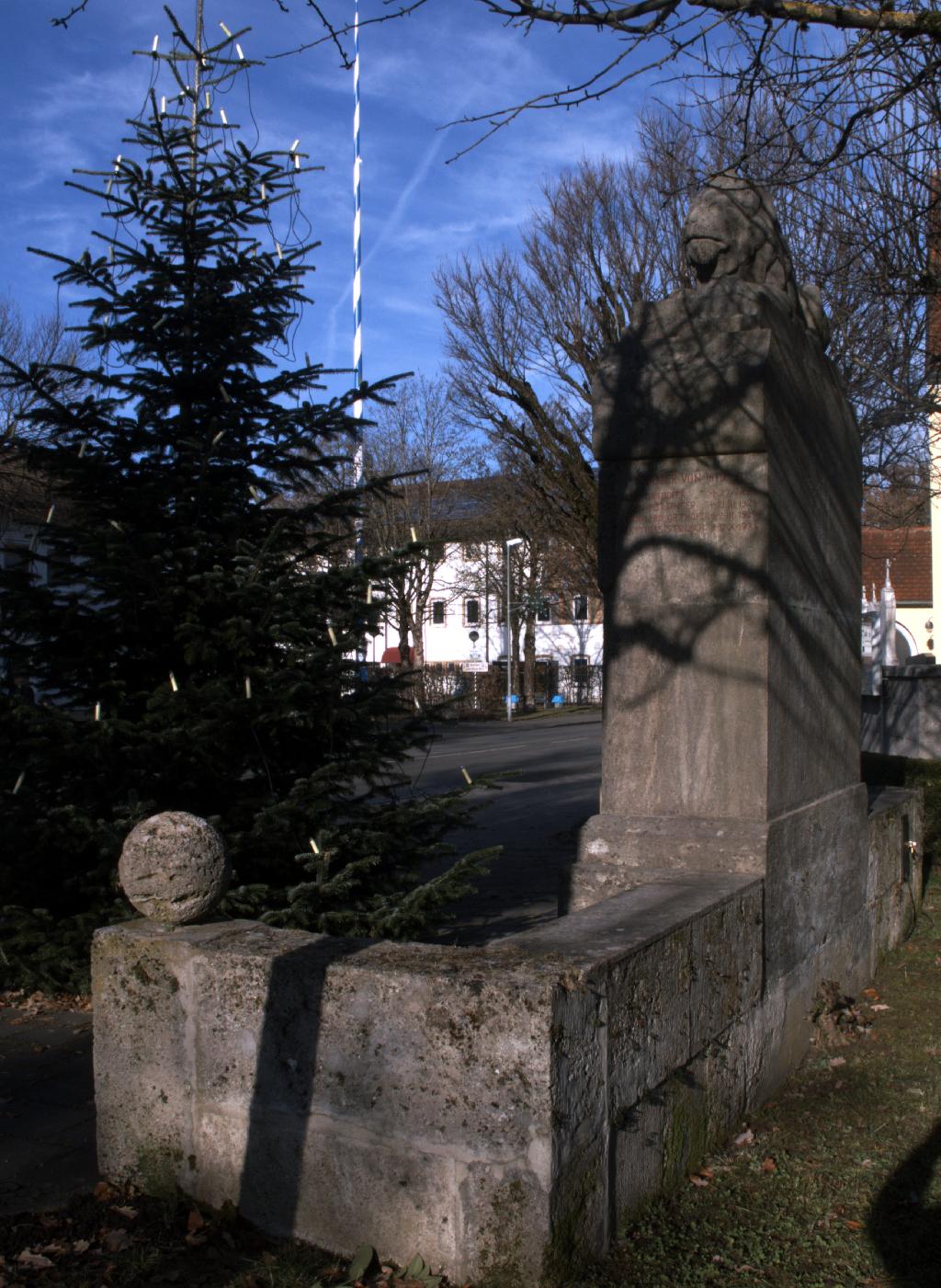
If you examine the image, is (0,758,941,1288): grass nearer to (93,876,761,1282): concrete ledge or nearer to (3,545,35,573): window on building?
(93,876,761,1282): concrete ledge

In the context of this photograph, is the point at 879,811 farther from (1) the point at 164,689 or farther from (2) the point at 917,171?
(2) the point at 917,171

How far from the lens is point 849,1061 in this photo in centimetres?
510

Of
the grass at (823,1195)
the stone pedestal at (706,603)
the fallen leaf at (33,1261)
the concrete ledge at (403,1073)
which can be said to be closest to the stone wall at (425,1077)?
the concrete ledge at (403,1073)

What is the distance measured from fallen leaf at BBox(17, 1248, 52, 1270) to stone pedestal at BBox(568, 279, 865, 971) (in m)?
2.47

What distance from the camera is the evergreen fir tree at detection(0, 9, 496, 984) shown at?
225 inches

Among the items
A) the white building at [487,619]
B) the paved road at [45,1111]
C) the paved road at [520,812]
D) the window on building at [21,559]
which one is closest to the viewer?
the paved road at [45,1111]

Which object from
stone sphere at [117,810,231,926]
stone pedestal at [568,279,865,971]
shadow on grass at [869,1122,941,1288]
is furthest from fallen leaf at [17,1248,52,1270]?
stone pedestal at [568,279,865,971]

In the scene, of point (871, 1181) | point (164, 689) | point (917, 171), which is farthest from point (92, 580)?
point (917, 171)

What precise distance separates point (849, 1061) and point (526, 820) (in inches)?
335

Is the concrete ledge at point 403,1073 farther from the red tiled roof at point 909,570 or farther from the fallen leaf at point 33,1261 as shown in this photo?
the red tiled roof at point 909,570

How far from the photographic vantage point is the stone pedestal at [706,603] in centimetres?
478

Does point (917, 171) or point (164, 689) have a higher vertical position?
point (917, 171)

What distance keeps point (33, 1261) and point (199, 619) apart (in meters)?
3.40

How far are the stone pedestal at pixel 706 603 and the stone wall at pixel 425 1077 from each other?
32.4 inches
